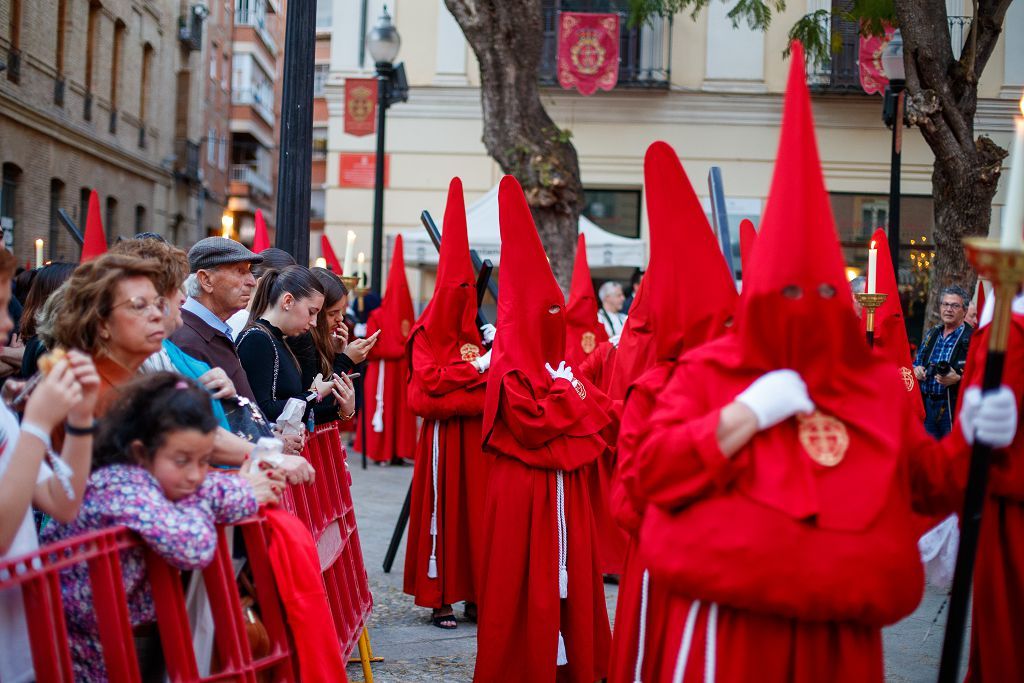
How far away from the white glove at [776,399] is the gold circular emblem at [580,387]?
2.52 meters

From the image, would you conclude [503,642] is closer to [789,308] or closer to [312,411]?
[312,411]

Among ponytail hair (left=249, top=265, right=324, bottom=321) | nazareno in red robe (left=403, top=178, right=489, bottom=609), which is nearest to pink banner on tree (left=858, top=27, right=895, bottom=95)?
nazareno in red robe (left=403, top=178, right=489, bottom=609)

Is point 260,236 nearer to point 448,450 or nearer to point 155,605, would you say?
point 448,450

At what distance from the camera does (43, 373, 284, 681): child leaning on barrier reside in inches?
119

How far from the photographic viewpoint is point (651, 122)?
19.4m

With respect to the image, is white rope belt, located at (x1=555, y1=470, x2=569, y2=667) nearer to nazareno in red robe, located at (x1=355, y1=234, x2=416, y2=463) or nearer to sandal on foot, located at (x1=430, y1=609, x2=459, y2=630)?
sandal on foot, located at (x1=430, y1=609, x2=459, y2=630)

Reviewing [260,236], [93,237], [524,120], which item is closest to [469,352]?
[93,237]

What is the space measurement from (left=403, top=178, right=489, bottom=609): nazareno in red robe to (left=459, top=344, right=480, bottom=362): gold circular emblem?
8 centimetres

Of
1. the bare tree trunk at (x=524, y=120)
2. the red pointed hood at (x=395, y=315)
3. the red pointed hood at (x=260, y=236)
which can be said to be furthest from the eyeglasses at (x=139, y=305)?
Result: the red pointed hood at (x=395, y=315)

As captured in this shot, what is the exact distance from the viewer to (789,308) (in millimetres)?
2949

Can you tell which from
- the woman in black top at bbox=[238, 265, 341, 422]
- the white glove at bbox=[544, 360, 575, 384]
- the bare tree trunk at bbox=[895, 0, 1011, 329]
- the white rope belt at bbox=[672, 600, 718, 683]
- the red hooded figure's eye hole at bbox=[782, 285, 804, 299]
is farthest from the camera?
the bare tree trunk at bbox=[895, 0, 1011, 329]

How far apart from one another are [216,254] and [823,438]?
2.86 metres

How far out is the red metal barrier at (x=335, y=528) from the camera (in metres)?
4.65

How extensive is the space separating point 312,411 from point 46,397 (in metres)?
2.72
